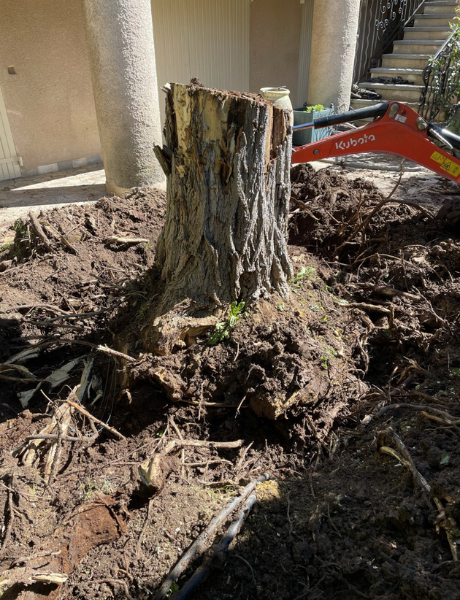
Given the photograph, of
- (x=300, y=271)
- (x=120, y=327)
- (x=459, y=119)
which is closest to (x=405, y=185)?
(x=459, y=119)

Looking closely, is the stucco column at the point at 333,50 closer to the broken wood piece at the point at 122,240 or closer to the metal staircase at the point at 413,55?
the metal staircase at the point at 413,55

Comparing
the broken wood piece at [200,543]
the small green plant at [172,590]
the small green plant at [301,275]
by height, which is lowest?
the small green plant at [172,590]

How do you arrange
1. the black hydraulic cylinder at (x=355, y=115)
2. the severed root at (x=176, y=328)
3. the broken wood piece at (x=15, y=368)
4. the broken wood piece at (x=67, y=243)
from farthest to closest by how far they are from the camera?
1. the black hydraulic cylinder at (x=355, y=115)
2. the broken wood piece at (x=67, y=243)
3. the broken wood piece at (x=15, y=368)
4. the severed root at (x=176, y=328)

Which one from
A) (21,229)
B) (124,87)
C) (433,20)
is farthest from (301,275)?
(433,20)

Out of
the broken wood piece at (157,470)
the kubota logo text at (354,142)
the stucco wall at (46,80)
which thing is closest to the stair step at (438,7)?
the stucco wall at (46,80)

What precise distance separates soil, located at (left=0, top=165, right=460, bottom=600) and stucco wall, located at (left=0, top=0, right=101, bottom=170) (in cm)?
397

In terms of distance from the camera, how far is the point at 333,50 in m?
7.80

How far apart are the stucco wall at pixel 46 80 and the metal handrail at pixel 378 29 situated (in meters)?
5.93

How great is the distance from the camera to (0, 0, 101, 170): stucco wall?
6273 millimetres

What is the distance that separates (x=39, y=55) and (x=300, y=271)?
5.79 m

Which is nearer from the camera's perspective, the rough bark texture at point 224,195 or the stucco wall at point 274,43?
the rough bark texture at point 224,195

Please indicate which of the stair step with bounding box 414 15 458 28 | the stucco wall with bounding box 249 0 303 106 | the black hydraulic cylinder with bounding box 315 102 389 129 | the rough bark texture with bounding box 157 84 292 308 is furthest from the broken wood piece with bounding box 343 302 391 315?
the stair step with bounding box 414 15 458 28

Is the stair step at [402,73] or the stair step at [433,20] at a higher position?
the stair step at [433,20]

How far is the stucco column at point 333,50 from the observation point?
24.9ft
